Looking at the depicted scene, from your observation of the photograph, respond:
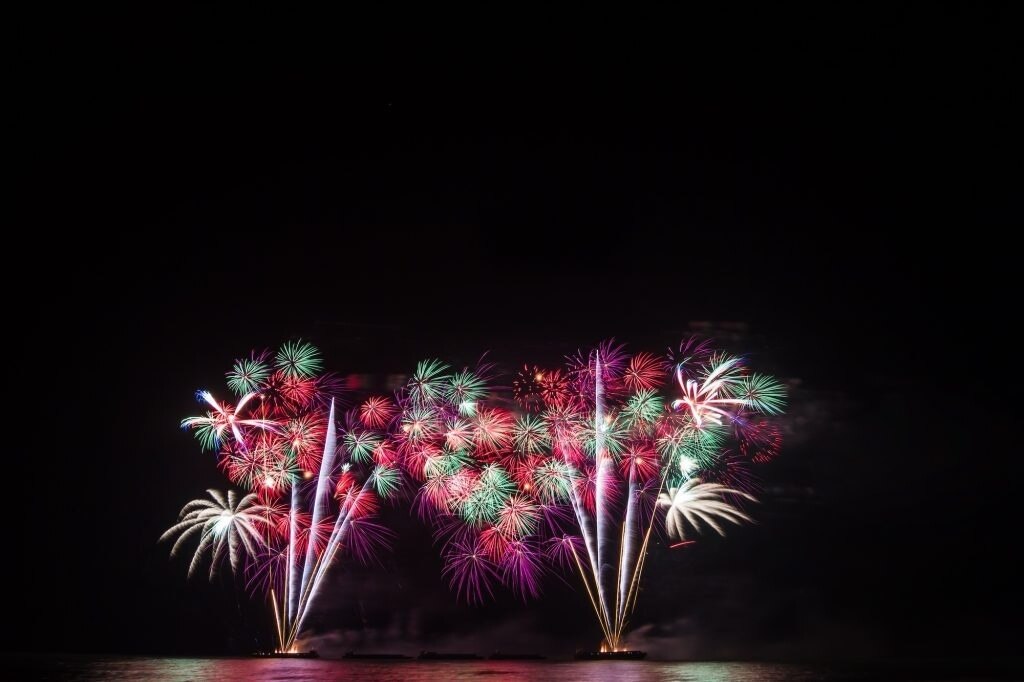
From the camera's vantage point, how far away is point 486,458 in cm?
1953

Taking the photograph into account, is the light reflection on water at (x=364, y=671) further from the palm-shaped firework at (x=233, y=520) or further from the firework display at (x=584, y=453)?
the firework display at (x=584, y=453)

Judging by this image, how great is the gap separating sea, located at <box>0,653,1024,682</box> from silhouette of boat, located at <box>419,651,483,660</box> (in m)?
1.45

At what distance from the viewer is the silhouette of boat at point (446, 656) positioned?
2116 cm

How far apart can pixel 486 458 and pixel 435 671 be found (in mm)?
5424

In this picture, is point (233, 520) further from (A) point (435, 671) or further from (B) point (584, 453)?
(B) point (584, 453)

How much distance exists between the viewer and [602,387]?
19.6 metres

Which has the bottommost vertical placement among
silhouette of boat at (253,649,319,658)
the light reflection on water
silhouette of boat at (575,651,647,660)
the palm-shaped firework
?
the light reflection on water

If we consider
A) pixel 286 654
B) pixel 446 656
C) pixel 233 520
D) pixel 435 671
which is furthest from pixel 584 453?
pixel 286 654

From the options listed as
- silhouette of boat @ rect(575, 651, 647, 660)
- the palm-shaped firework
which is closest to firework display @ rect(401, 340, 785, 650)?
silhouette of boat @ rect(575, 651, 647, 660)

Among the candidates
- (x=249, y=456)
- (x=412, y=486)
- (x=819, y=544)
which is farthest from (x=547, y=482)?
(x=819, y=544)

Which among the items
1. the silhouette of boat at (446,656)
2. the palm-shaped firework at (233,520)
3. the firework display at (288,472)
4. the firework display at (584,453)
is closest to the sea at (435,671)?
the silhouette of boat at (446,656)

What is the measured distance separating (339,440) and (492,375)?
4.56 metres

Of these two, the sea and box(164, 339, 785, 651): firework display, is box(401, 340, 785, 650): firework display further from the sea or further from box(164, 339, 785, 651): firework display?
the sea

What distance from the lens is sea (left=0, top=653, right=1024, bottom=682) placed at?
1362 centimetres
